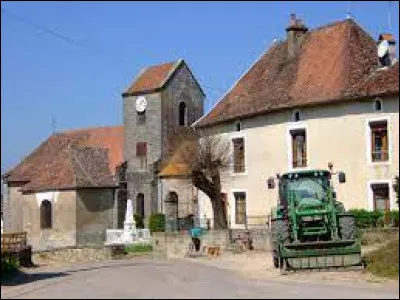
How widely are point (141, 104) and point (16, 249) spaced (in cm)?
3290

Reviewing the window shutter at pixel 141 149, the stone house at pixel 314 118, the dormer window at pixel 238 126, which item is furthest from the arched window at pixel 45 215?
the dormer window at pixel 238 126

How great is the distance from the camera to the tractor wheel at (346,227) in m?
22.4

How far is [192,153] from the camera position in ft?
143

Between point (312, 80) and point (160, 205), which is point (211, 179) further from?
point (160, 205)

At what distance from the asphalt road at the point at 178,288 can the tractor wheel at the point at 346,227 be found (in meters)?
3.47

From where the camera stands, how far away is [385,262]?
2039cm

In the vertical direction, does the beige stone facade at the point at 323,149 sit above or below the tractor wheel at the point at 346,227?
above

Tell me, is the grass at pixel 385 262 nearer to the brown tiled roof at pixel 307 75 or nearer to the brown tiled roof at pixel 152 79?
the brown tiled roof at pixel 307 75

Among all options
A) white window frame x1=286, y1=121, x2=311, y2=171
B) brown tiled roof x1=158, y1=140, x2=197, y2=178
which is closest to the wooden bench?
white window frame x1=286, y1=121, x2=311, y2=171

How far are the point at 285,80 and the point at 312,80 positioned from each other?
213 centimetres

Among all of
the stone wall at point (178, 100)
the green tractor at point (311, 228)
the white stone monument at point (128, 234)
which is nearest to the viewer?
the green tractor at point (311, 228)

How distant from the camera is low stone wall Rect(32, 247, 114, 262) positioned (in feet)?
122

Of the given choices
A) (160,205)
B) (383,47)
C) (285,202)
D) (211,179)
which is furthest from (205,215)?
(285,202)

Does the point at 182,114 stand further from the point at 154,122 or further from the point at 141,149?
the point at 141,149
